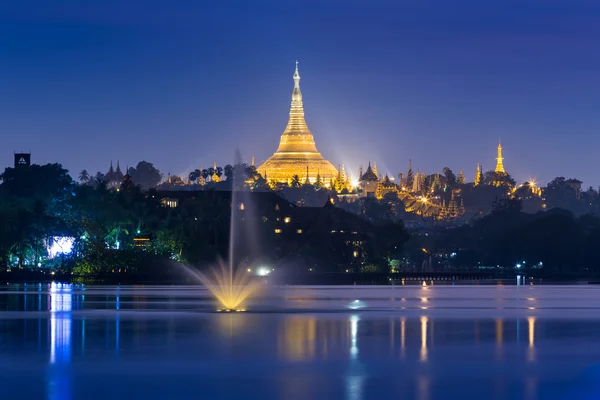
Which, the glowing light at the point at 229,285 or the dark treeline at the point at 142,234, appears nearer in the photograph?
the glowing light at the point at 229,285

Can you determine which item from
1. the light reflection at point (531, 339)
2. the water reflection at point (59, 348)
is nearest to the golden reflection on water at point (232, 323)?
the water reflection at point (59, 348)

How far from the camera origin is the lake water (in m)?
39.5

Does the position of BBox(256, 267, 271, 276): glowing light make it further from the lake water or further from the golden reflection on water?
the golden reflection on water

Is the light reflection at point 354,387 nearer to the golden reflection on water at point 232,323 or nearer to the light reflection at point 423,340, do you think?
the light reflection at point 423,340

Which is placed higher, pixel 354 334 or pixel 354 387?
pixel 354 334

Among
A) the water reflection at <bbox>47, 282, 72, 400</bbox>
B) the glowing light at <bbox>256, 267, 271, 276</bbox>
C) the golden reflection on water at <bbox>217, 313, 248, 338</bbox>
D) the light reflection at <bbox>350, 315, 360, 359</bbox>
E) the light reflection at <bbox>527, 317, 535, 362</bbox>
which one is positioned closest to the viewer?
the water reflection at <bbox>47, 282, 72, 400</bbox>

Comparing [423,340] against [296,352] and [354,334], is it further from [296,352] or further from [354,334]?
[296,352]

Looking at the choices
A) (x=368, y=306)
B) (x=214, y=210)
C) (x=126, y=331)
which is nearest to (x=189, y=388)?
(x=126, y=331)

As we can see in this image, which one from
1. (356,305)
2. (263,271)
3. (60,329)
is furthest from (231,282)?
(60,329)

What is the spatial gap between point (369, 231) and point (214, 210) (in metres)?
35.6

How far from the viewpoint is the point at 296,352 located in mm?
49375

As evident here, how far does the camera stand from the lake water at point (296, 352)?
1554 inches

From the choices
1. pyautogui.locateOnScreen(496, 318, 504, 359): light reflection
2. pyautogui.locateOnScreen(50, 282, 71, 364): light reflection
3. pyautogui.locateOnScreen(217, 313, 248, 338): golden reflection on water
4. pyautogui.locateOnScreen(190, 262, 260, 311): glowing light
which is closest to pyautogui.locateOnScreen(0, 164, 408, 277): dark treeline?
pyautogui.locateOnScreen(190, 262, 260, 311): glowing light

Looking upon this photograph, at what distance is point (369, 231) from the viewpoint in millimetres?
183250
